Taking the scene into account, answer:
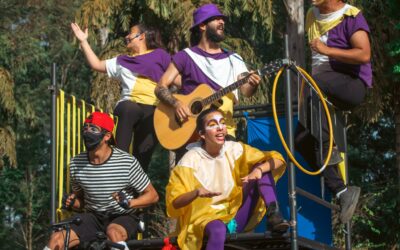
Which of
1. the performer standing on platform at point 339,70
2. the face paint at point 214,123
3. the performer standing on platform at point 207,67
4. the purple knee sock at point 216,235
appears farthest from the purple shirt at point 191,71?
the purple knee sock at point 216,235

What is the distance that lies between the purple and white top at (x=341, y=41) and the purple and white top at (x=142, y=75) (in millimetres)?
1448

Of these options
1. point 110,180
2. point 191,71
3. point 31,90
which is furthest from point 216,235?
point 31,90

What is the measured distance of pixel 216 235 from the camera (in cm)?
686

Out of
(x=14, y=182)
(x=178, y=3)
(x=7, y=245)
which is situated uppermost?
(x=178, y=3)

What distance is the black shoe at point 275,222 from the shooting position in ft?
22.1

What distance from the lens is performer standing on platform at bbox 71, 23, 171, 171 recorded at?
8.43 metres

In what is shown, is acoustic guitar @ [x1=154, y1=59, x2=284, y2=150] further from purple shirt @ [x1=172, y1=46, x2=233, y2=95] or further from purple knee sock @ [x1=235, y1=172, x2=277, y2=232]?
purple knee sock @ [x1=235, y1=172, x2=277, y2=232]

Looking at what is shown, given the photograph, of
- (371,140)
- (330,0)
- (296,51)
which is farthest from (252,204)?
(371,140)

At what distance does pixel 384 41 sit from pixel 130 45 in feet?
23.7

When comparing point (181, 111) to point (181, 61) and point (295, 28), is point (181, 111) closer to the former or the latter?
point (181, 61)

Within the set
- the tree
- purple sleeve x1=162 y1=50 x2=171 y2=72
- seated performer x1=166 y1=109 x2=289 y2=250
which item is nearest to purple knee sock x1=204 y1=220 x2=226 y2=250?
seated performer x1=166 y1=109 x2=289 y2=250

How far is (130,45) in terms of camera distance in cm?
870

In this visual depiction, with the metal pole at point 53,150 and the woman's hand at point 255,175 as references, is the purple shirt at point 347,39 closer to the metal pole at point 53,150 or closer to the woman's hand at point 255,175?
the woman's hand at point 255,175

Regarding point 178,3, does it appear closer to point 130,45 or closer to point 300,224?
point 130,45
